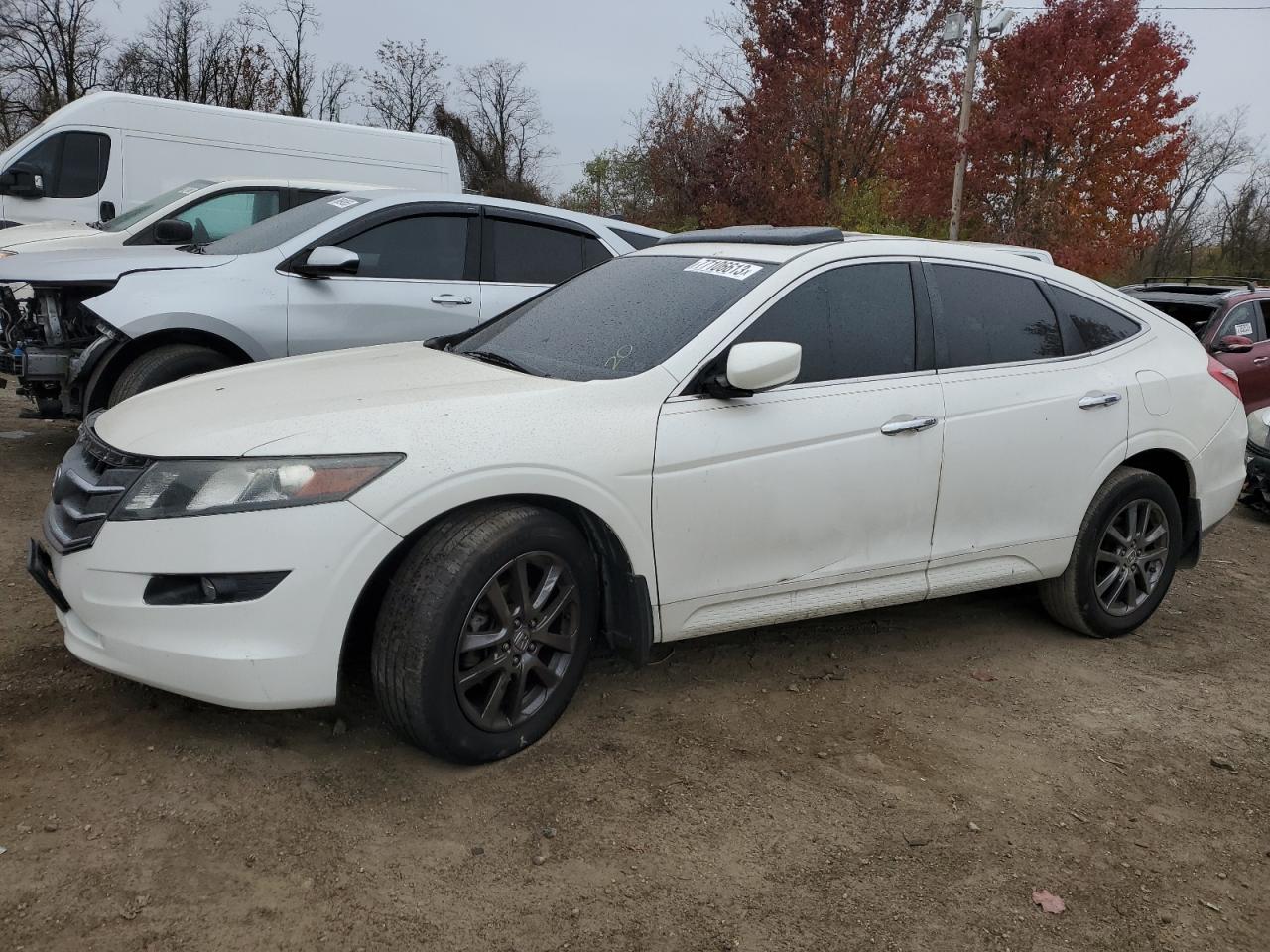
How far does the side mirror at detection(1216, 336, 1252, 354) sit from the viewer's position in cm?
885

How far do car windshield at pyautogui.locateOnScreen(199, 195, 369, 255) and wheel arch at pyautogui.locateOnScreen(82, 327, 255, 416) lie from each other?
63 centimetres

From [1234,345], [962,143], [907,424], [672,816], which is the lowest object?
[672,816]

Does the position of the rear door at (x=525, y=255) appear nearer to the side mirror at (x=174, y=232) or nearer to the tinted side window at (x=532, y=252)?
the tinted side window at (x=532, y=252)

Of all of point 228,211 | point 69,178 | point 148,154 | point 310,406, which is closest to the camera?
point 310,406

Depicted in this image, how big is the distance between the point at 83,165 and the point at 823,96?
12392 millimetres

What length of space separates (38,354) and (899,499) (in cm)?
479

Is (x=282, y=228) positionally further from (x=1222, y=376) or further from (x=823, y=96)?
(x=823, y=96)

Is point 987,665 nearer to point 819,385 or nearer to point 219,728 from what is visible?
point 819,385

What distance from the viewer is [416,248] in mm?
6418

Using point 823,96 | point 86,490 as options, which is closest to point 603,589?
point 86,490

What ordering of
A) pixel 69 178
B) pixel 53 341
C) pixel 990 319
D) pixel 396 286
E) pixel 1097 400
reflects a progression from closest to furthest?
pixel 990 319, pixel 1097 400, pixel 53 341, pixel 396 286, pixel 69 178

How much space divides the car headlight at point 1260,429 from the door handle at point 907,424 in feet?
17.8

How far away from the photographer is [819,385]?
362 cm

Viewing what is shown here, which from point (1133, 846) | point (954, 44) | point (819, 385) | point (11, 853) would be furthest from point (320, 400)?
point (954, 44)
